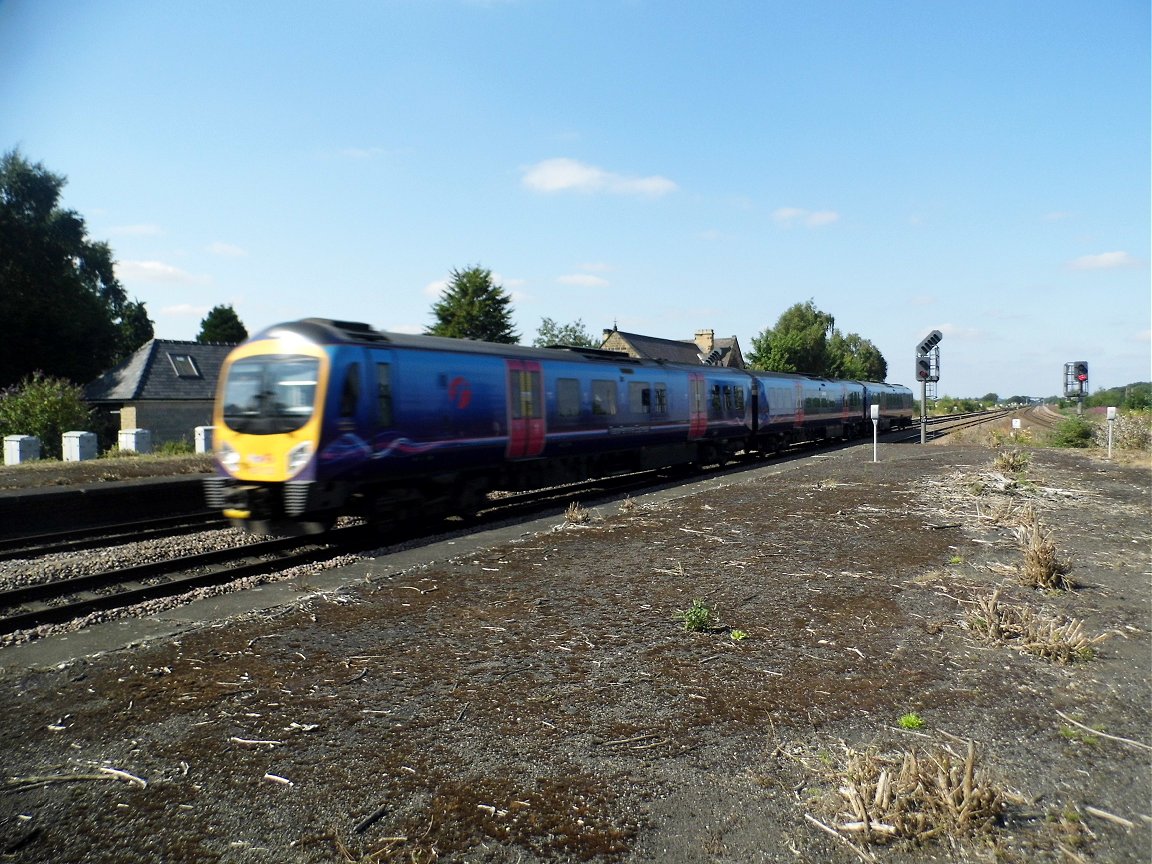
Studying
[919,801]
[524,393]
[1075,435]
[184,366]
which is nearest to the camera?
[919,801]

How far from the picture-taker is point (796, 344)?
210 ft

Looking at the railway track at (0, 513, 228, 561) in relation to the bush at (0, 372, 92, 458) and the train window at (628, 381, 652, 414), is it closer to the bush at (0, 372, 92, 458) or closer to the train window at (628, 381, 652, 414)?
the train window at (628, 381, 652, 414)

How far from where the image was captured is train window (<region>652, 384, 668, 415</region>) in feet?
61.2

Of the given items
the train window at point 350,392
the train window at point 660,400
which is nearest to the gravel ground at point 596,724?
the train window at point 350,392

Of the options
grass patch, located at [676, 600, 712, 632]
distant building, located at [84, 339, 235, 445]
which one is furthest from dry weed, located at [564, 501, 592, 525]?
distant building, located at [84, 339, 235, 445]

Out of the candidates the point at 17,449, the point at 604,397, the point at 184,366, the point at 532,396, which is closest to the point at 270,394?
the point at 532,396

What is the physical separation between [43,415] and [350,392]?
21.1 metres

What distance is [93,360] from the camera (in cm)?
5138

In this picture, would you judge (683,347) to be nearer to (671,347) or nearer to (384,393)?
(671,347)

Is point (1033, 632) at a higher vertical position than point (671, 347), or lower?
lower

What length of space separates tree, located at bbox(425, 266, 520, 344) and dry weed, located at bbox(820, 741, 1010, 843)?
56368 mm

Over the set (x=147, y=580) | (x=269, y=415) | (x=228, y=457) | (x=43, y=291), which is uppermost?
(x=43, y=291)

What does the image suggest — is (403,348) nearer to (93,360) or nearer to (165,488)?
(165,488)

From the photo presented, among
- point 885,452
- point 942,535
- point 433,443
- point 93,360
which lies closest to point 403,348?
point 433,443
